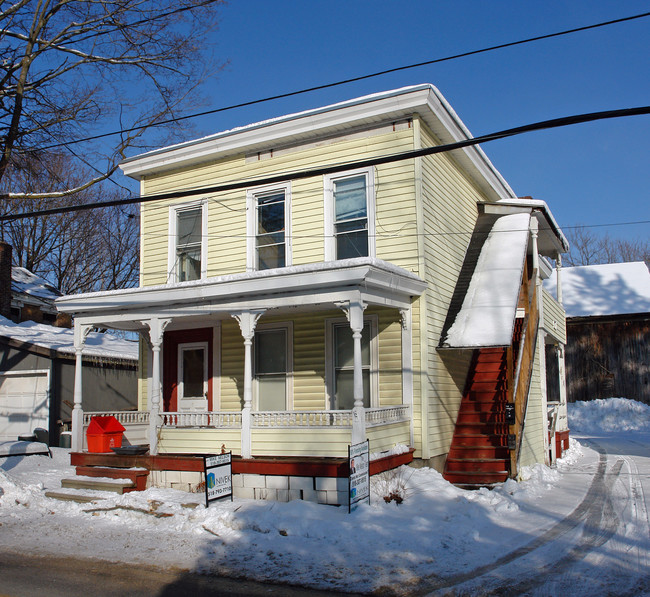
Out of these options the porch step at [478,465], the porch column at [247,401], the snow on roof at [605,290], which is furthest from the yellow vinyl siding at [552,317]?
the snow on roof at [605,290]

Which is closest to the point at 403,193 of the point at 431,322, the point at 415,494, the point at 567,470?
the point at 431,322

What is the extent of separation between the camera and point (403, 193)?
45.3 feet

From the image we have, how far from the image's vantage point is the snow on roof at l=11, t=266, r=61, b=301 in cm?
3012

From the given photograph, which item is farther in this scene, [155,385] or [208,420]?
[208,420]

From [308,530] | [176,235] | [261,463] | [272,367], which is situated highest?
[176,235]

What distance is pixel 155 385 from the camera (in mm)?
13172

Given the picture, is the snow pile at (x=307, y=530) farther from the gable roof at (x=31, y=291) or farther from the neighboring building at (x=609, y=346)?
the neighboring building at (x=609, y=346)

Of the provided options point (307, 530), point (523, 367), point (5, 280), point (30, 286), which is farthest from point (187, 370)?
point (30, 286)

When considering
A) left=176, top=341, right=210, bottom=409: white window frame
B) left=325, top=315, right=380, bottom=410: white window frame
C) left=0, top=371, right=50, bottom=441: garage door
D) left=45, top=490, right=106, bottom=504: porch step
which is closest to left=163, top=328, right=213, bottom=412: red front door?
left=176, top=341, right=210, bottom=409: white window frame

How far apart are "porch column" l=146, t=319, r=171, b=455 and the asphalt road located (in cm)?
470

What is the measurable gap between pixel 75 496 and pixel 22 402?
10.7 meters

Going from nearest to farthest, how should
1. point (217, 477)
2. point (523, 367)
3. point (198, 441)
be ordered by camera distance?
point (217, 477) < point (198, 441) < point (523, 367)

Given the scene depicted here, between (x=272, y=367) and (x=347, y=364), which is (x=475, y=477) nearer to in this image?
(x=347, y=364)

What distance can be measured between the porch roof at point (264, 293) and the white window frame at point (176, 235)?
2536mm
